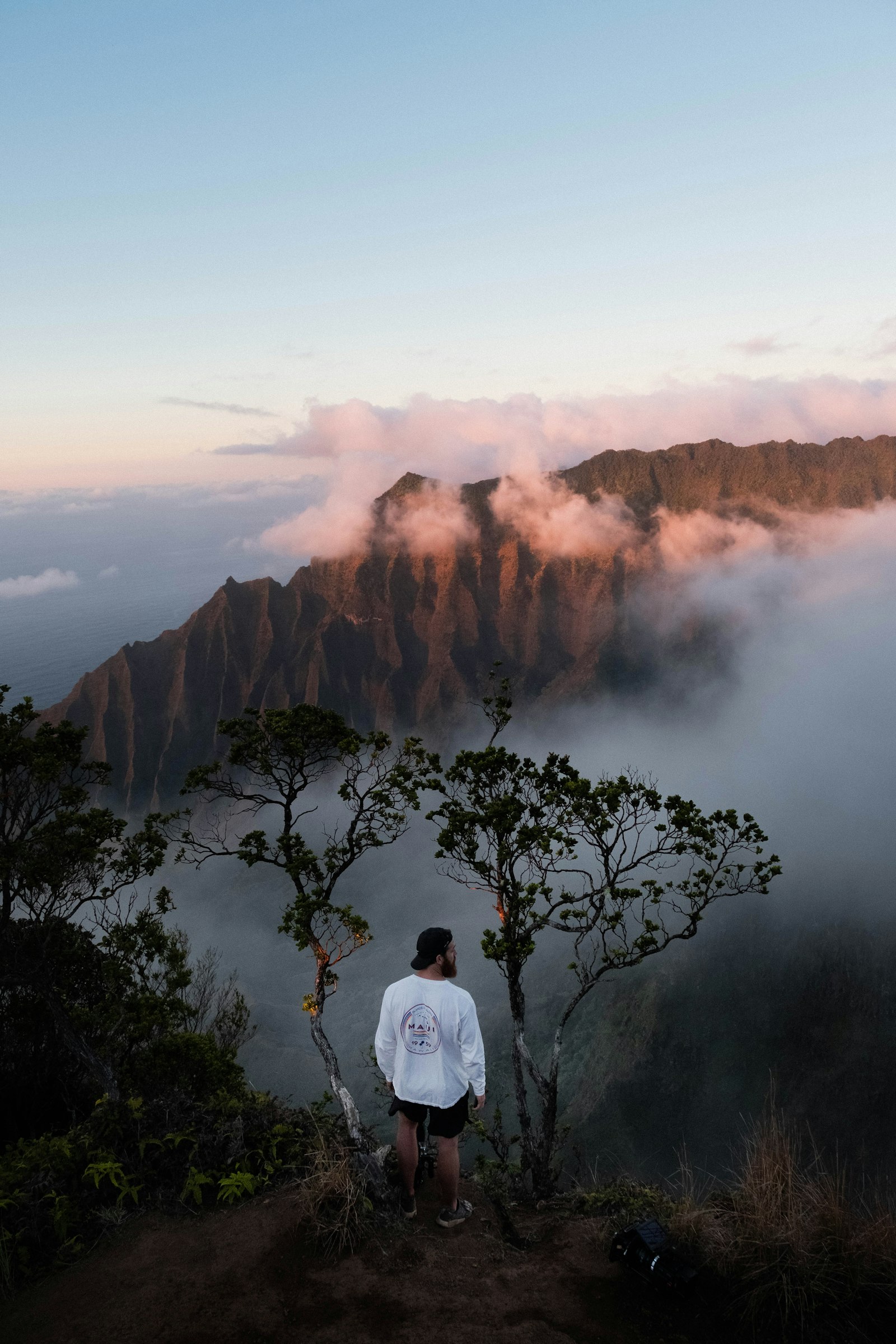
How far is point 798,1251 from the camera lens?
274 inches

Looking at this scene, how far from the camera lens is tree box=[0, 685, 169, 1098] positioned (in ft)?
45.9

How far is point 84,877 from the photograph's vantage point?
50.6 ft

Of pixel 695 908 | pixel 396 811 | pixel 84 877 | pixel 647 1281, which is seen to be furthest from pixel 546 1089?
pixel 84 877

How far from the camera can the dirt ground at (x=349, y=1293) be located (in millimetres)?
6496

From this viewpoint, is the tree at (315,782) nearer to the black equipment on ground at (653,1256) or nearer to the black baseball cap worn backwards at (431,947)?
the black baseball cap worn backwards at (431,947)

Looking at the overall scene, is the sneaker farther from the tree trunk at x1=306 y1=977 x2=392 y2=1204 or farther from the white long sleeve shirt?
the white long sleeve shirt

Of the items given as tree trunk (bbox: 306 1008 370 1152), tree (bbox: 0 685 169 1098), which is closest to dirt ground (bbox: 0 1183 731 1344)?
tree trunk (bbox: 306 1008 370 1152)

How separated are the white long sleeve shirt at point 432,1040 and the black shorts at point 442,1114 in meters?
0.09

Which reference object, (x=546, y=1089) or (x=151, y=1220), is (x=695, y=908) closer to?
(x=546, y=1089)

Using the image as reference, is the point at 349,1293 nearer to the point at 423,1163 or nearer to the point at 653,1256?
the point at 423,1163

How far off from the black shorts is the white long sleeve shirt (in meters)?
0.09

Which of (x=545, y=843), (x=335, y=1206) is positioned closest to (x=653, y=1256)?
(x=335, y=1206)

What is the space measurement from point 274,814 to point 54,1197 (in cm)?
19182

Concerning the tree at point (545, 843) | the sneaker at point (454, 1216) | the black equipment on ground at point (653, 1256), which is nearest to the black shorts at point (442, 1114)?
the sneaker at point (454, 1216)
